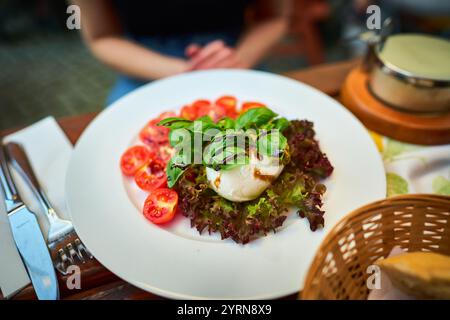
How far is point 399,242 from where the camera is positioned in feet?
2.33

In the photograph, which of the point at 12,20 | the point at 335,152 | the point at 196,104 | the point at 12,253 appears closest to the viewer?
the point at 12,253

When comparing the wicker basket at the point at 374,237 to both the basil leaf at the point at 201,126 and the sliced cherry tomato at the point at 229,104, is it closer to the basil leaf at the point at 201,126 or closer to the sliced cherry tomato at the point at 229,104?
the basil leaf at the point at 201,126

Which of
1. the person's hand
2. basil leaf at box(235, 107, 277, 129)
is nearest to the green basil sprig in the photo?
basil leaf at box(235, 107, 277, 129)

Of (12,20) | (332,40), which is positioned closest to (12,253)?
(332,40)

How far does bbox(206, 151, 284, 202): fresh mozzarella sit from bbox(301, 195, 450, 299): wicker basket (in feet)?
0.76

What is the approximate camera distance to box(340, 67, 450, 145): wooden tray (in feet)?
3.30

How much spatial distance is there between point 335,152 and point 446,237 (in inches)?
13.8

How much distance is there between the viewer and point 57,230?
0.81 meters

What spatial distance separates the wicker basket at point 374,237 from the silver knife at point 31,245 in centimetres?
53

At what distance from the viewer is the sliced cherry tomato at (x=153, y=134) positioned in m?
1.03

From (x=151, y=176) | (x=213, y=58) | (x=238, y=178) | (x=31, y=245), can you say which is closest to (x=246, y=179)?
(x=238, y=178)

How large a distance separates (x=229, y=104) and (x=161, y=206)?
1.42 feet
